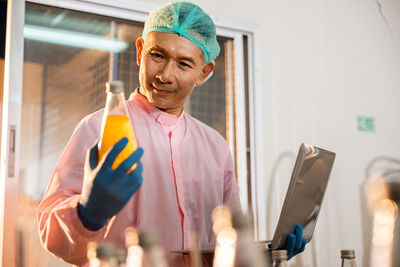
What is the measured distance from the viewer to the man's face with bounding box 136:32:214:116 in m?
1.40

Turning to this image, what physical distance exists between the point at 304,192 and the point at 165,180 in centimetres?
46

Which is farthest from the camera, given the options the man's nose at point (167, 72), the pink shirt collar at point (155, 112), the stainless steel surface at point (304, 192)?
the pink shirt collar at point (155, 112)

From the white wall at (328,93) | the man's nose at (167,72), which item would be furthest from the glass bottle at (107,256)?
the white wall at (328,93)

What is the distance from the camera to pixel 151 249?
726mm

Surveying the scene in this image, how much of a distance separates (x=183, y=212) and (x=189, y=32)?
560 millimetres

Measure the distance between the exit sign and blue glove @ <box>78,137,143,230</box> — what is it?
217 centimetres

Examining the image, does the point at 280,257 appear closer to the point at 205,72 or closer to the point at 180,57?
the point at 180,57

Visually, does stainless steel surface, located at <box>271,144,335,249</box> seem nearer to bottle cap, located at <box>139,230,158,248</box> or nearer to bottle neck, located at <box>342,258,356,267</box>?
bottle neck, located at <box>342,258,356,267</box>

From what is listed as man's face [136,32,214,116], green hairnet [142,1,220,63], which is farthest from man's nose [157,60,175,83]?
green hairnet [142,1,220,63]

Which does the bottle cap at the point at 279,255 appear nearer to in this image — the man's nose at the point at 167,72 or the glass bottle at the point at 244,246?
the glass bottle at the point at 244,246

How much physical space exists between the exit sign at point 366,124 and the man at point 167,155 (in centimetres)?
143

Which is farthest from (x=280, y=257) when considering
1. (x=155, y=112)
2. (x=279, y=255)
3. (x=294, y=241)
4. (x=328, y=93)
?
(x=328, y=93)

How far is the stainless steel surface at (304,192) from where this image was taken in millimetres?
1135

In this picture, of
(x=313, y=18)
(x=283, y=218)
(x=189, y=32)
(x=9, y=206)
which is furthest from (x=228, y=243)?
(x=313, y=18)
